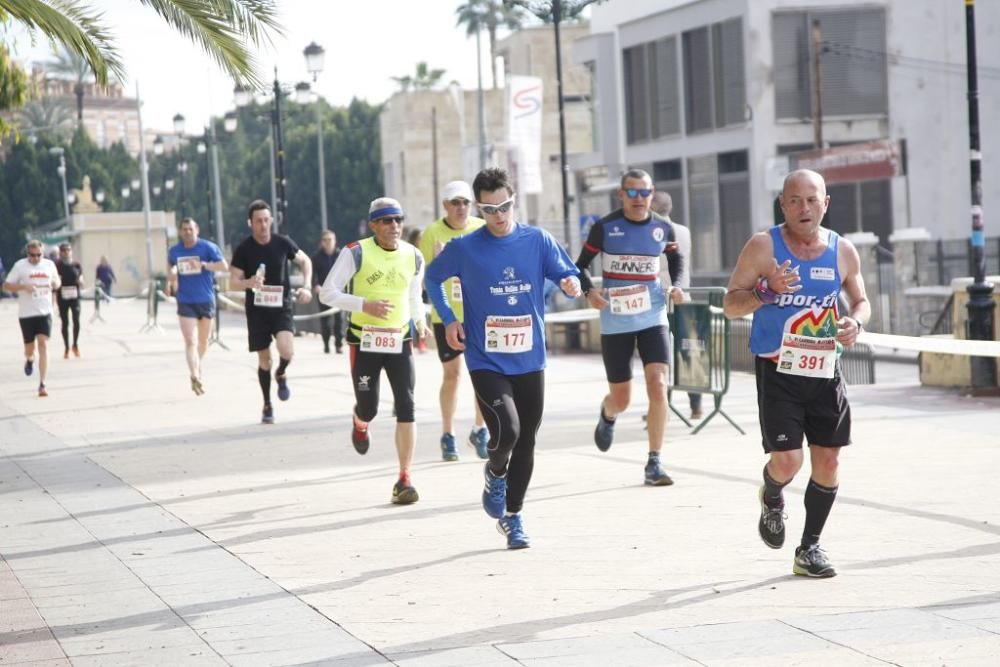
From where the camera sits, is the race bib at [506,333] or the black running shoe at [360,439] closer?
the race bib at [506,333]

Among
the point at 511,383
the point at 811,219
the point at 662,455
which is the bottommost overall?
the point at 662,455

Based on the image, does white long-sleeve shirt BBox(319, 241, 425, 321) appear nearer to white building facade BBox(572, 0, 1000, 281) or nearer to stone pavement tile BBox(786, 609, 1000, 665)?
stone pavement tile BBox(786, 609, 1000, 665)

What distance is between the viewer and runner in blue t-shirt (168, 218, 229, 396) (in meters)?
18.4

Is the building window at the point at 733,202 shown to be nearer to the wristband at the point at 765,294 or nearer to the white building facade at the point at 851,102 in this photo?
the white building facade at the point at 851,102

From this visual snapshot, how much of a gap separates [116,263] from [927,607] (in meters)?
84.4

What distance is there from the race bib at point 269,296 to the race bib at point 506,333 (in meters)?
7.12

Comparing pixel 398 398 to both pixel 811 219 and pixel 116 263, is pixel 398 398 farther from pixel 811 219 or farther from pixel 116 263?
pixel 116 263

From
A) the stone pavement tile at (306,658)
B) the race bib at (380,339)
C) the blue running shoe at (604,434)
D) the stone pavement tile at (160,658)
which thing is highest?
the race bib at (380,339)

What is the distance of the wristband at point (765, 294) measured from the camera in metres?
7.00

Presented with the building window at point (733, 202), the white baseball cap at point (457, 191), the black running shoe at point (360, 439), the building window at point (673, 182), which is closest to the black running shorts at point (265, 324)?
the white baseball cap at point (457, 191)

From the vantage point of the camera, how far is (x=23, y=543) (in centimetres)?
891

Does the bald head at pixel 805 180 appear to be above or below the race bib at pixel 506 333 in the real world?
above

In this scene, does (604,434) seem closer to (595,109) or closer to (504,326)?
(504,326)

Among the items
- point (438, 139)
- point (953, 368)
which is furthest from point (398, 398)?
point (438, 139)
